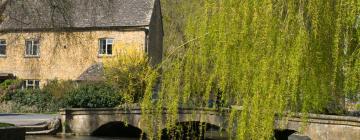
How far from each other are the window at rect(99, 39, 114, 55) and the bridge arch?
7900mm

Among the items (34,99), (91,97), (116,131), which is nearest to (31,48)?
(34,99)

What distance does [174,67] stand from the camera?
6.27m

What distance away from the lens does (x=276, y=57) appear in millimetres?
5453

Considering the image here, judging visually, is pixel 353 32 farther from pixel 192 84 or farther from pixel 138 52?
pixel 138 52

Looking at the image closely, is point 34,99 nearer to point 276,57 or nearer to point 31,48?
point 31,48

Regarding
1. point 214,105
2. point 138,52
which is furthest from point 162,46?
point 214,105

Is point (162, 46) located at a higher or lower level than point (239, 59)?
higher

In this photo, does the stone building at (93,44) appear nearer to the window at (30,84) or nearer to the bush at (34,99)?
the window at (30,84)

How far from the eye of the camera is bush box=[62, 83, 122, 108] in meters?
24.8

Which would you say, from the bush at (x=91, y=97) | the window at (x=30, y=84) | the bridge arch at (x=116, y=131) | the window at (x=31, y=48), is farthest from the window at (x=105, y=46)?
the bridge arch at (x=116, y=131)

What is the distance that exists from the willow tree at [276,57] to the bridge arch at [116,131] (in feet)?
59.4

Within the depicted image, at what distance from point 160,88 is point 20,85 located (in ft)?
93.0

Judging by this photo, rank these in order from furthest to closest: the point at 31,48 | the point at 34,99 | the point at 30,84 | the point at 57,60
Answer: the point at 31,48, the point at 30,84, the point at 57,60, the point at 34,99

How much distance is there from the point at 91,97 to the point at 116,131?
2279mm
